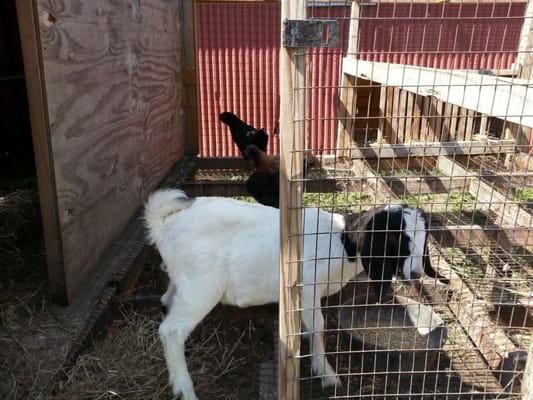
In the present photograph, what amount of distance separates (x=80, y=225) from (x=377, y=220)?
1739mm

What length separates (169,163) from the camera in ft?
17.4

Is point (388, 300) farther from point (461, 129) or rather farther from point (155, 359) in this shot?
point (461, 129)

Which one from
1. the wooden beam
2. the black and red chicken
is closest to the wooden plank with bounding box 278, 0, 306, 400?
the wooden beam

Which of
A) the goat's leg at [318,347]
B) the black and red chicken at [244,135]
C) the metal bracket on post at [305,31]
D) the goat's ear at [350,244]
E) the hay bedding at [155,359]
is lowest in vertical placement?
the hay bedding at [155,359]

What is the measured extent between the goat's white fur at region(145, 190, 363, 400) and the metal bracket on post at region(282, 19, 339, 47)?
3.82 feet

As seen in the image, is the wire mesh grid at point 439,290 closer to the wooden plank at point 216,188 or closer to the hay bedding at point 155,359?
the hay bedding at point 155,359

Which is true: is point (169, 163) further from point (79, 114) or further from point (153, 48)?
point (79, 114)

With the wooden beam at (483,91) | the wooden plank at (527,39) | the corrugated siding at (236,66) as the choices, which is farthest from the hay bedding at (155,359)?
the corrugated siding at (236,66)

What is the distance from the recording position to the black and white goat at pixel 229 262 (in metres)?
2.53

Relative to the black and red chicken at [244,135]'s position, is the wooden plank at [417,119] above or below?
above

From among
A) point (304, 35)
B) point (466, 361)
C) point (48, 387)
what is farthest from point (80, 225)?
point (466, 361)

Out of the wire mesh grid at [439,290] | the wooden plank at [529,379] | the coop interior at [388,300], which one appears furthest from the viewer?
the wooden plank at [529,379]

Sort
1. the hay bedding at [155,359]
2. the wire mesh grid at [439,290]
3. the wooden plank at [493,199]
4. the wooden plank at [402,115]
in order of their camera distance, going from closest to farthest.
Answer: the wire mesh grid at [439,290], the hay bedding at [155,359], the wooden plank at [493,199], the wooden plank at [402,115]

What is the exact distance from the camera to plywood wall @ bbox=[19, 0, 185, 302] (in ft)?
8.74
